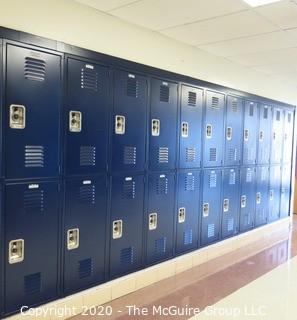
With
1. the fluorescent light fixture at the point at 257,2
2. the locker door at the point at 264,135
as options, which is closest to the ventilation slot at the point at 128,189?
the fluorescent light fixture at the point at 257,2

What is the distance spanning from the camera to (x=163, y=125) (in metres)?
3.57

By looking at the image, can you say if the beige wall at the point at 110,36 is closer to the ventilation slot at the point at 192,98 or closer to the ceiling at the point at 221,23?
the ceiling at the point at 221,23

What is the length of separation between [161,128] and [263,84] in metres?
2.58

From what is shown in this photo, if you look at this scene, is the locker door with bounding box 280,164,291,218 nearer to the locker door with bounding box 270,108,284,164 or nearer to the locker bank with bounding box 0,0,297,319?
the locker door with bounding box 270,108,284,164

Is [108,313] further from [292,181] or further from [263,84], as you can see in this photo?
[292,181]

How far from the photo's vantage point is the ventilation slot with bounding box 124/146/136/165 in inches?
126

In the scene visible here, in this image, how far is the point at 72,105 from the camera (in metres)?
2.75

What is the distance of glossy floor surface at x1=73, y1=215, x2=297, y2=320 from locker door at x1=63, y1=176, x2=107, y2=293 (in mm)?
328

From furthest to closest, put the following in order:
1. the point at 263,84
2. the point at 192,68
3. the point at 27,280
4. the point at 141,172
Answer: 1. the point at 263,84
2. the point at 192,68
3. the point at 141,172
4. the point at 27,280

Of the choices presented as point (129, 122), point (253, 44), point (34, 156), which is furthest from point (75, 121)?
point (253, 44)

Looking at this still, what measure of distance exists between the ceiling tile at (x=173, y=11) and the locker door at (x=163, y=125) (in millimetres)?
580

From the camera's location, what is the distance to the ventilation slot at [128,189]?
323 centimetres

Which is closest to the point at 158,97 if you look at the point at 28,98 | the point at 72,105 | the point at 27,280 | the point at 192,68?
the point at 192,68

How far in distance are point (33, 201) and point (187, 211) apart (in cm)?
193
